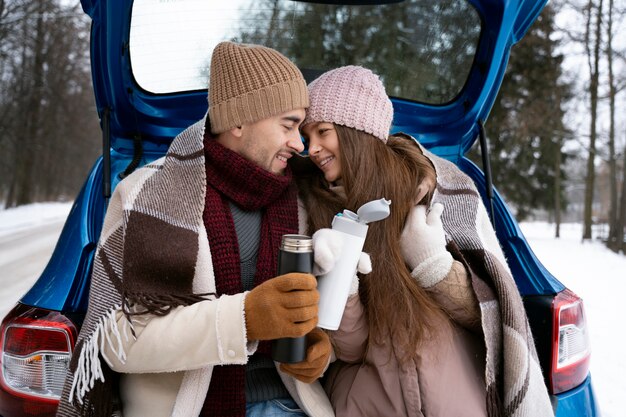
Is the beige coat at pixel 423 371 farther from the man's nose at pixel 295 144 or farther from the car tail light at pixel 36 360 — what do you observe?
the car tail light at pixel 36 360

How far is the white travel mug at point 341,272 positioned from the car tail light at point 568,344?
38.4 inches

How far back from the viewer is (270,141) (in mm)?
1749

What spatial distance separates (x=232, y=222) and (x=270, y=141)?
1.07 ft

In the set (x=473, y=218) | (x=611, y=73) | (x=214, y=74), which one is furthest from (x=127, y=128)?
(x=611, y=73)

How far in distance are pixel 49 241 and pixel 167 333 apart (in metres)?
10.7

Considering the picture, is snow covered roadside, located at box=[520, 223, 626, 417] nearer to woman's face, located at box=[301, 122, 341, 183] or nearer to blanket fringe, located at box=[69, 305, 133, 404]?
woman's face, located at box=[301, 122, 341, 183]

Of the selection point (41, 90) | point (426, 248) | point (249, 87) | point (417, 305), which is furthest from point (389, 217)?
point (41, 90)

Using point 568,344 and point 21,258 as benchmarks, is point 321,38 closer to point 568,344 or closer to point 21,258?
point 568,344

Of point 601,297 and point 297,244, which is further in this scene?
point 601,297

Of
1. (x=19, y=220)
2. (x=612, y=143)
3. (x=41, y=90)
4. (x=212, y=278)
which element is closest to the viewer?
(x=212, y=278)

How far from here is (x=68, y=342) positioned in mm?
1554

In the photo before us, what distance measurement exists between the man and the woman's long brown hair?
5.6 inches

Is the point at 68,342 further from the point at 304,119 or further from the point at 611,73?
the point at 611,73

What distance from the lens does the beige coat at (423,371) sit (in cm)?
149
